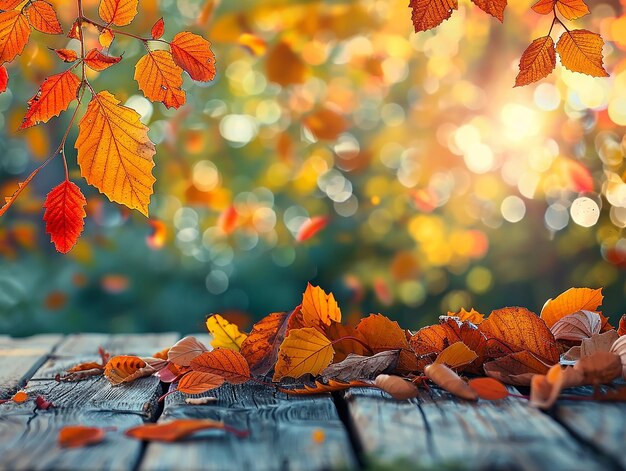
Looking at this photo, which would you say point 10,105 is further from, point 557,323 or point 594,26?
point 557,323

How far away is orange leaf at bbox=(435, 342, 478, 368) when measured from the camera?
958mm

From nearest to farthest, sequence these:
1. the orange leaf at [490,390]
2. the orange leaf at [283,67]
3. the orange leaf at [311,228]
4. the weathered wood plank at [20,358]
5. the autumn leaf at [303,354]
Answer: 1. the orange leaf at [490,390]
2. the autumn leaf at [303,354]
3. the weathered wood plank at [20,358]
4. the orange leaf at [283,67]
5. the orange leaf at [311,228]

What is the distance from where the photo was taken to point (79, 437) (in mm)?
736

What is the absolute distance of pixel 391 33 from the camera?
10.8ft

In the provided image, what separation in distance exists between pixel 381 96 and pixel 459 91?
379 millimetres

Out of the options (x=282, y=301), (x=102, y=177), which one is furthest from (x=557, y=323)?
(x=282, y=301)

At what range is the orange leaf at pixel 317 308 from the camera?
3.47 ft

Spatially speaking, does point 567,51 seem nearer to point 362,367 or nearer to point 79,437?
point 362,367

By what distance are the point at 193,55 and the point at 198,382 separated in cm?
41

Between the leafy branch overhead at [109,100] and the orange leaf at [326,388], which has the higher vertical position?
the leafy branch overhead at [109,100]

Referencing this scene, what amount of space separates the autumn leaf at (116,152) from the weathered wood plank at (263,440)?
0.27 metres

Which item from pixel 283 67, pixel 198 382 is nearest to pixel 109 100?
pixel 198 382

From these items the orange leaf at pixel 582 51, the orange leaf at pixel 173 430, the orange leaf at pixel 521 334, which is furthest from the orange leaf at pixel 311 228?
the orange leaf at pixel 173 430

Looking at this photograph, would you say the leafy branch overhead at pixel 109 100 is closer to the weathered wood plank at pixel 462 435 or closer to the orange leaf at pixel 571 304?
the weathered wood plank at pixel 462 435
